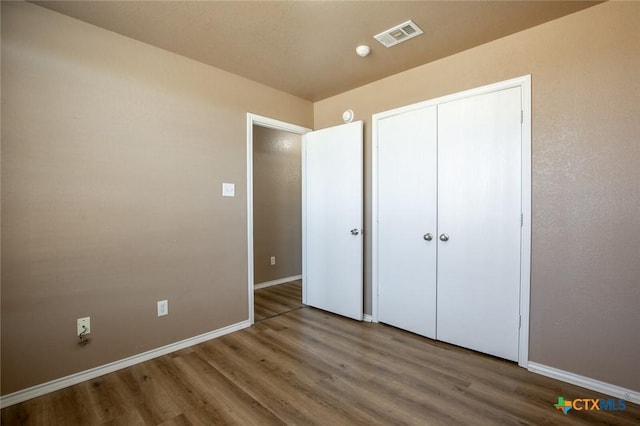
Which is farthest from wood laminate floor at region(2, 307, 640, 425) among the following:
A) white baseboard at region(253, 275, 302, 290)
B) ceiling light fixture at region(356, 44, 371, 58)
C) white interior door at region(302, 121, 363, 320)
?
ceiling light fixture at region(356, 44, 371, 58)

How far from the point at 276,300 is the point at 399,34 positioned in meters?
3.20

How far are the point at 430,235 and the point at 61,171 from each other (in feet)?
9.31

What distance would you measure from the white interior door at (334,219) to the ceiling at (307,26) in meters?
0.81

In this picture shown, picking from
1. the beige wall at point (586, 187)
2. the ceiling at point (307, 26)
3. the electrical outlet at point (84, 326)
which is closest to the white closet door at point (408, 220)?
the ceiling at point (307, 26)

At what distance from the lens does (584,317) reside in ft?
6.50

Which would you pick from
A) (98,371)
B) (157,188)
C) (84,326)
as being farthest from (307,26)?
(98,371)

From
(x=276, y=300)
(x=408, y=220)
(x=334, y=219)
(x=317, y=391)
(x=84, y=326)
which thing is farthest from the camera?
(x=276, y=300)

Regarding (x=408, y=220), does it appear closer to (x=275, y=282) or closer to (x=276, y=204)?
(x=276, y=204)

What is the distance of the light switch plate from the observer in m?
2.85

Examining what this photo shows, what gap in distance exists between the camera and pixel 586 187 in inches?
77.4

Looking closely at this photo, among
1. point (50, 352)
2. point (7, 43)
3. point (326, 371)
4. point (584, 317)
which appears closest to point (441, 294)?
point (584, 317)

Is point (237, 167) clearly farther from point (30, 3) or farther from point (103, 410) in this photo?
point (103, 410)

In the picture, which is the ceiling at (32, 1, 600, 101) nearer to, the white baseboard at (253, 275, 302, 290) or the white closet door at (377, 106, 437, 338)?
the white closet door at (377, 106, 437, 338)

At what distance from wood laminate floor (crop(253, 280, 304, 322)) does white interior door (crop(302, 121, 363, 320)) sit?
10.4 inches
